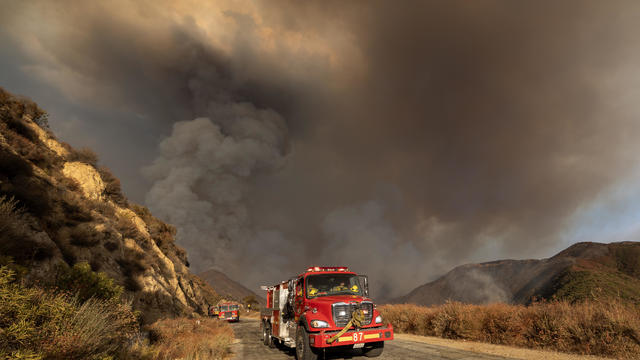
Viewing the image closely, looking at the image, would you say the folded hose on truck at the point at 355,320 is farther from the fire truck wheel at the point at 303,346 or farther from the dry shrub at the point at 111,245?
the dry shrub at the point at 111,245

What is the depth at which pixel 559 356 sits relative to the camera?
361 inches

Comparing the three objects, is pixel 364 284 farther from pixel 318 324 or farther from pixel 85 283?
pixel 85 283

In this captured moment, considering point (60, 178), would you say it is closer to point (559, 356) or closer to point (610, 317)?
point (559, 356)

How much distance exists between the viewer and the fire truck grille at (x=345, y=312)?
8039 millimetres

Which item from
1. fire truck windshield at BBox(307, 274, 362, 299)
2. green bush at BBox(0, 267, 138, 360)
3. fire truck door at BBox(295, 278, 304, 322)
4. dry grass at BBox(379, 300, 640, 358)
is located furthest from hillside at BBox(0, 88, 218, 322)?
dry grass at BBox(379, 300, 640, 358)

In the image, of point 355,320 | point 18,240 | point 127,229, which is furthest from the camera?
point 127,229

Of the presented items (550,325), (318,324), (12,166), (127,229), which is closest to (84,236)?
(12,166)

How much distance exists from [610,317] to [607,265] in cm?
19032

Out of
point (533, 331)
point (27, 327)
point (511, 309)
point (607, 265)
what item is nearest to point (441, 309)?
point (511, 309)

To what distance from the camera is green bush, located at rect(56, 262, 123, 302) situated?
27.7ft

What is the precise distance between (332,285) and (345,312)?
1.73 metres

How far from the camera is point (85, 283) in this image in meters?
8.81

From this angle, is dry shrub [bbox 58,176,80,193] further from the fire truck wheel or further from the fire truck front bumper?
the fire truck front bumper

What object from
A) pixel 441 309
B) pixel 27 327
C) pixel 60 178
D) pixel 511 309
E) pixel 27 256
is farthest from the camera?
pixel 60 178
